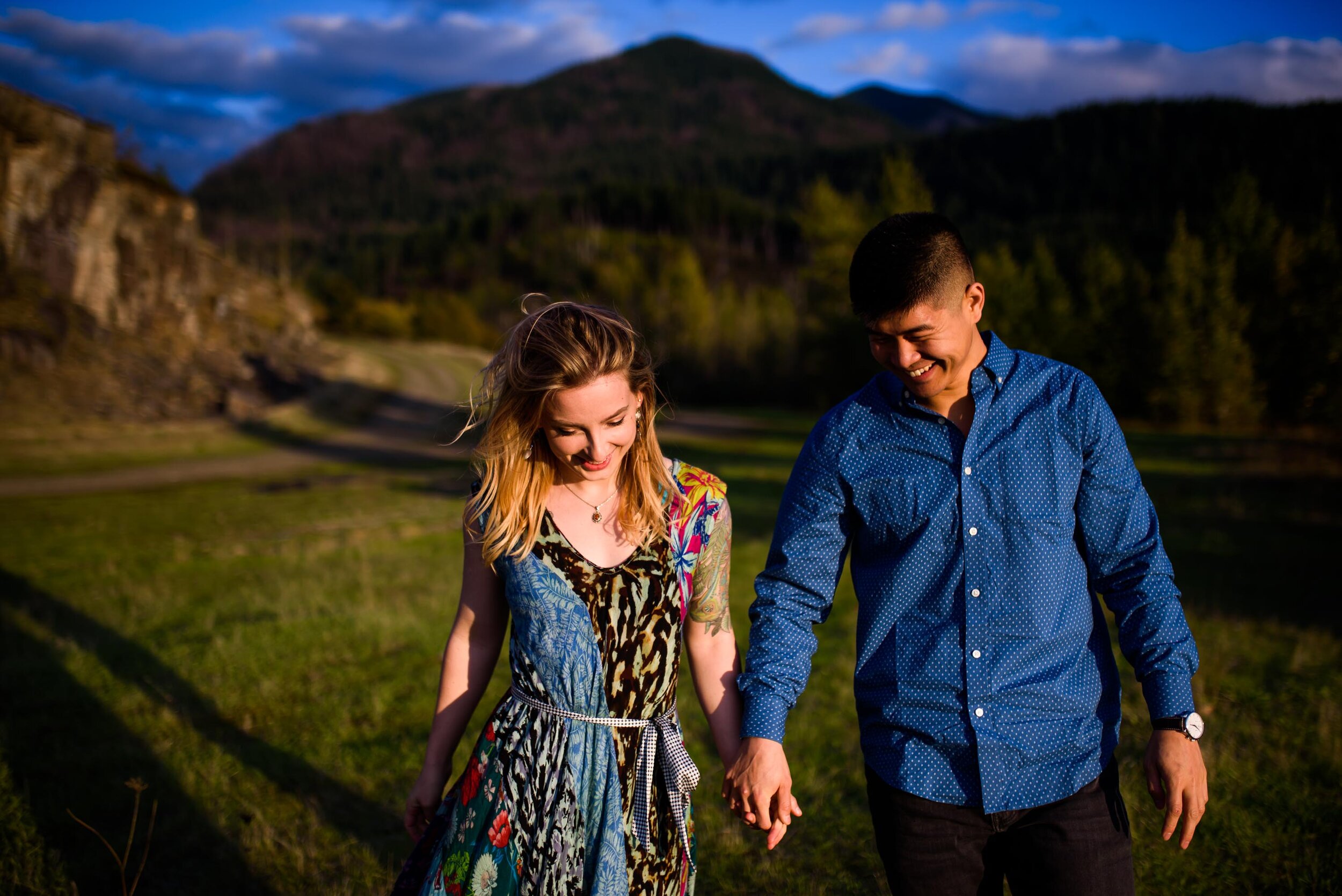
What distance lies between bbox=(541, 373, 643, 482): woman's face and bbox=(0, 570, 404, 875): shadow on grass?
2923 mm

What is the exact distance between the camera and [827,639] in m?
7.59

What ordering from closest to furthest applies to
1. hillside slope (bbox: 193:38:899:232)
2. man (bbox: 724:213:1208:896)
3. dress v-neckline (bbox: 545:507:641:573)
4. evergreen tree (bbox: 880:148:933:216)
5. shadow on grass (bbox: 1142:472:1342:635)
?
man (bbox: 724:213:1208:896) < dress v-neckline (bbox: 545:507:641:573) < shadow on grass (bbox: 1142:472:1342:635) < evergreen tree (bbox: 880:148:933:216) < hillside slope (bbox: 193:38:899:232)

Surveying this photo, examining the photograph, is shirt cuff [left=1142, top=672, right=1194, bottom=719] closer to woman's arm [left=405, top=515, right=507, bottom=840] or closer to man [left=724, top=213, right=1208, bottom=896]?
man [left=724, top=213, right=1208, bottom=896]

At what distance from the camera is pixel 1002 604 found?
2.03 m

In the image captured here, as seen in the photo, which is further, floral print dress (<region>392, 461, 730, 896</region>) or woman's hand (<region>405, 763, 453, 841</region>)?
woman's hand (<region>405, 763, 453, 841</region>)

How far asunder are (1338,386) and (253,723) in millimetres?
16868

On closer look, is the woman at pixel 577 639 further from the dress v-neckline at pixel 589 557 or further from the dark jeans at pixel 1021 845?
the dark jeans at pixel 1021 845

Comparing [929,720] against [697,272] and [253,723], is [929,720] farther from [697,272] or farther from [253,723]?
[697,272]

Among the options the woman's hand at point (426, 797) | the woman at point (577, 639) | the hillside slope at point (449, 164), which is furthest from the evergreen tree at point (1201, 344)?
the hillside slope at point (449, 164)

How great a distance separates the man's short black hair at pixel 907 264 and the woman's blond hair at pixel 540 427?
65 centimetres

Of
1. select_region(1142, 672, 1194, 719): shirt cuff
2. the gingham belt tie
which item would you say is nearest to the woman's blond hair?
the gingham belt tie

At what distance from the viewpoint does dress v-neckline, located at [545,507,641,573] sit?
221cm

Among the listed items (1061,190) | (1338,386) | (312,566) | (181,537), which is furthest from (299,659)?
(1061,190)

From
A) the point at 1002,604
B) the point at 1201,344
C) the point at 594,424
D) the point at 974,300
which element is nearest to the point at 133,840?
the point at 594,424
